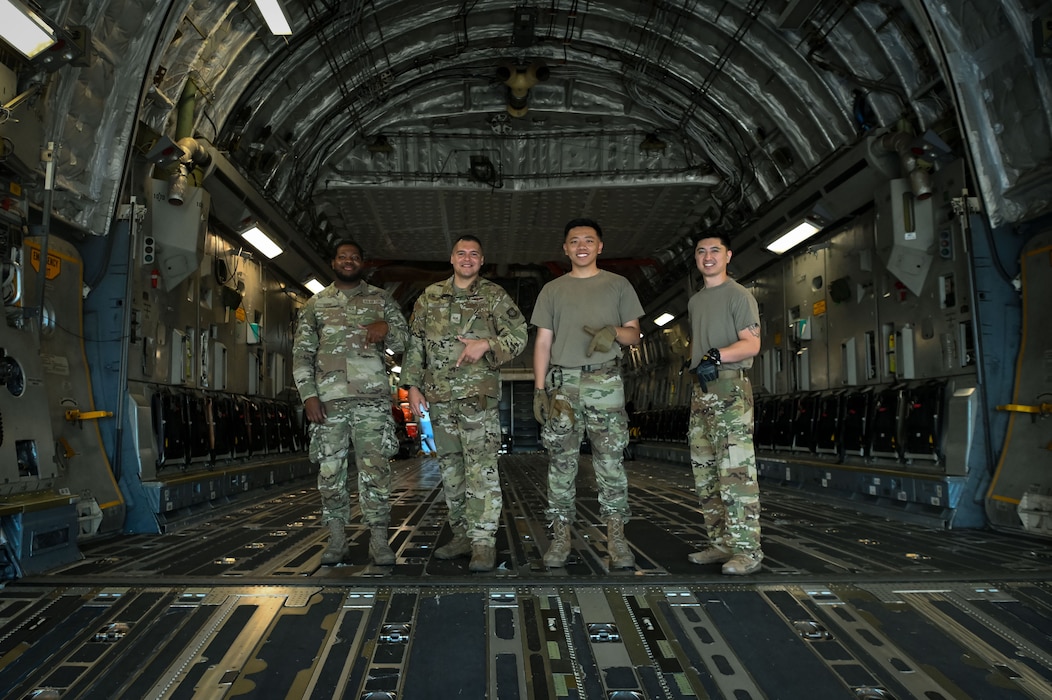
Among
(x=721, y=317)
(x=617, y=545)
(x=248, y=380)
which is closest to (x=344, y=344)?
(x=617, y=545)

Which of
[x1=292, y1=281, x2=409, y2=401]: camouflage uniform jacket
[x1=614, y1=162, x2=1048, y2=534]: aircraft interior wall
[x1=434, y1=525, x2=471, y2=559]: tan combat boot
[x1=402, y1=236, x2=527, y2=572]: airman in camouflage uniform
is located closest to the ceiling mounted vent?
[x1=614, y1=162, x2=1048, y2=534]: aircraft interior wall

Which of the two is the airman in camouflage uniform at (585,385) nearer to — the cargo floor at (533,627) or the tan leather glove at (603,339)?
the tan leather glove at (603,339)

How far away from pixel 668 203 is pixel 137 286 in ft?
24.9

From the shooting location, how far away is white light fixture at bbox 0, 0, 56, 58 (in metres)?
3.94

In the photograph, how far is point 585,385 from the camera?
3.93 m

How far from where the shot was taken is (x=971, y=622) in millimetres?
3016

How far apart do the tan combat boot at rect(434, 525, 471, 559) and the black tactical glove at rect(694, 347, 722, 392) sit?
1.66 meters

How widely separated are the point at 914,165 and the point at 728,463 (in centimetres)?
395

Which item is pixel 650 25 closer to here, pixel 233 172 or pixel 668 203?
pixel 668 203

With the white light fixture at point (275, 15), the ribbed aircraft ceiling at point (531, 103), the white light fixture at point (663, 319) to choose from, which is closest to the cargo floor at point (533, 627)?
the ribbed aircraft ceiling at point (531, 103)

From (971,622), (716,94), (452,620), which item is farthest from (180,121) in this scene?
(971,622)

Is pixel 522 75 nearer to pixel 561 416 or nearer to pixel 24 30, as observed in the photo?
pixel 24 30

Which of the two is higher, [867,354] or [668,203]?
[668,203]

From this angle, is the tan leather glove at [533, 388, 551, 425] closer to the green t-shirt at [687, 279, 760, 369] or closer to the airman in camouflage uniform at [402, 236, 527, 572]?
the airman in camouflage uniform at [402, 236, 527, 572]
